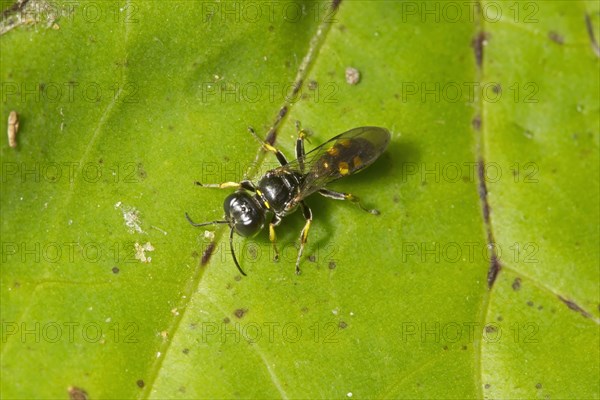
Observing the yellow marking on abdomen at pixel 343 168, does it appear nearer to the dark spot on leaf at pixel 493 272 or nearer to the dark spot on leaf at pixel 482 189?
the dark spot on leaf at pixel 482 189

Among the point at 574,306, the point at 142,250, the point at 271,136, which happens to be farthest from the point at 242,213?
the point at 574,306

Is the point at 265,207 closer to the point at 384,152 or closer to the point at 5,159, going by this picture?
the point at 384,152

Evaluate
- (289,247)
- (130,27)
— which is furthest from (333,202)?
(130,27)

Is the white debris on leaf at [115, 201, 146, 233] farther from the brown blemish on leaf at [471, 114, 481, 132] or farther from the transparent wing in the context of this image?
the brown blemish on leaf at [471, 114, 481, 132]

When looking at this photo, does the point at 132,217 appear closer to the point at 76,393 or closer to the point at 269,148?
the point at 269,148

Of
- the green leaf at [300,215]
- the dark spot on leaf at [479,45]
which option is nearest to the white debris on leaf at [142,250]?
the green leaf at [300,215]

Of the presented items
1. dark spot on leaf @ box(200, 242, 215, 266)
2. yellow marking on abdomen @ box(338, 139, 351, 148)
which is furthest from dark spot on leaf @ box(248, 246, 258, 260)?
yellow marking on abdomen @ box(338, 139, 351, 148)
